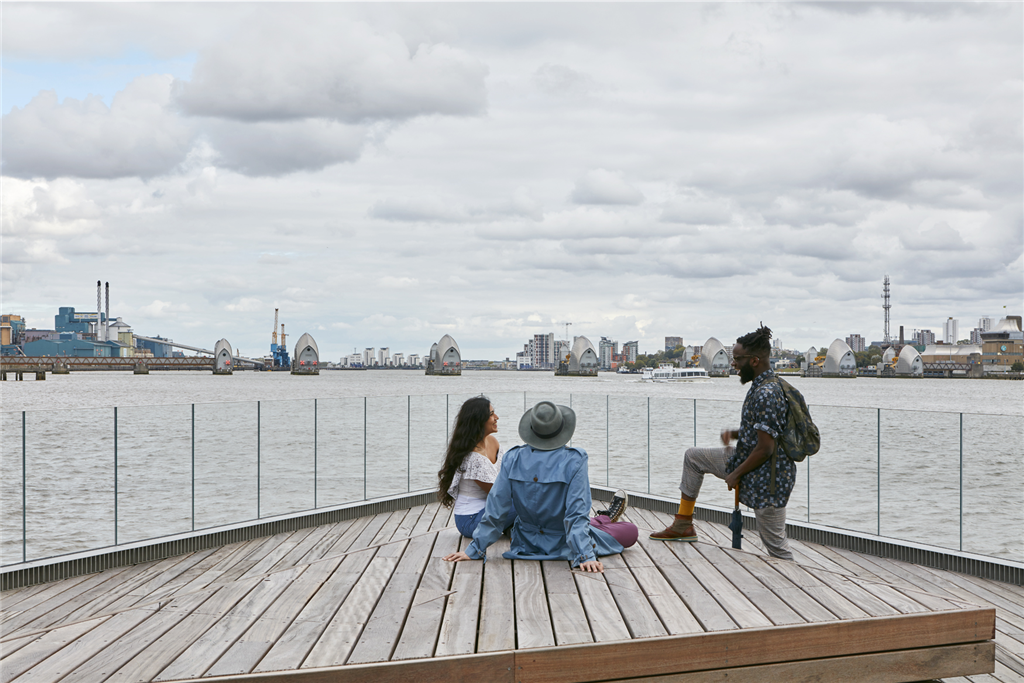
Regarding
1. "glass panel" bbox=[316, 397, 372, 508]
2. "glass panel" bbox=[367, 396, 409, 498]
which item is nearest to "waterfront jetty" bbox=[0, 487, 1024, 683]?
"glass panel" bbox=[316, 397, 372, 508]

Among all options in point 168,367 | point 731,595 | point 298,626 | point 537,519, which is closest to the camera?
point 298,626

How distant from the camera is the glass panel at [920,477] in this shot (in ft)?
19.0

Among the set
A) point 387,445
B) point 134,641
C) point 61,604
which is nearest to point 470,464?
point 134,641

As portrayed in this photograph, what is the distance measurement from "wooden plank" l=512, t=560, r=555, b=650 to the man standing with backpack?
3.24 feet

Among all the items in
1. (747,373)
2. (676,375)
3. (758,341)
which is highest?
(758,341)

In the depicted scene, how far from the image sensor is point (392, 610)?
2.83m

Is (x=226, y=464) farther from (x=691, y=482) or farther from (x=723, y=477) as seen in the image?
(x=723, y=477)

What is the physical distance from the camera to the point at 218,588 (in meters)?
3.16

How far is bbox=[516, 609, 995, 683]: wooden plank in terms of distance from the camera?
2449 millimetres

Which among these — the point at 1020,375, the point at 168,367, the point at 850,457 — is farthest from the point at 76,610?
the point at 168,367

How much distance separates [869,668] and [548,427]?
156 cm

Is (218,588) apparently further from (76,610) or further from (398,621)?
(76,610)

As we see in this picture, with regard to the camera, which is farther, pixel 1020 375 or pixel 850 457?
pixel 1020 375

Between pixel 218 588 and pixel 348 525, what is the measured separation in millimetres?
3501
